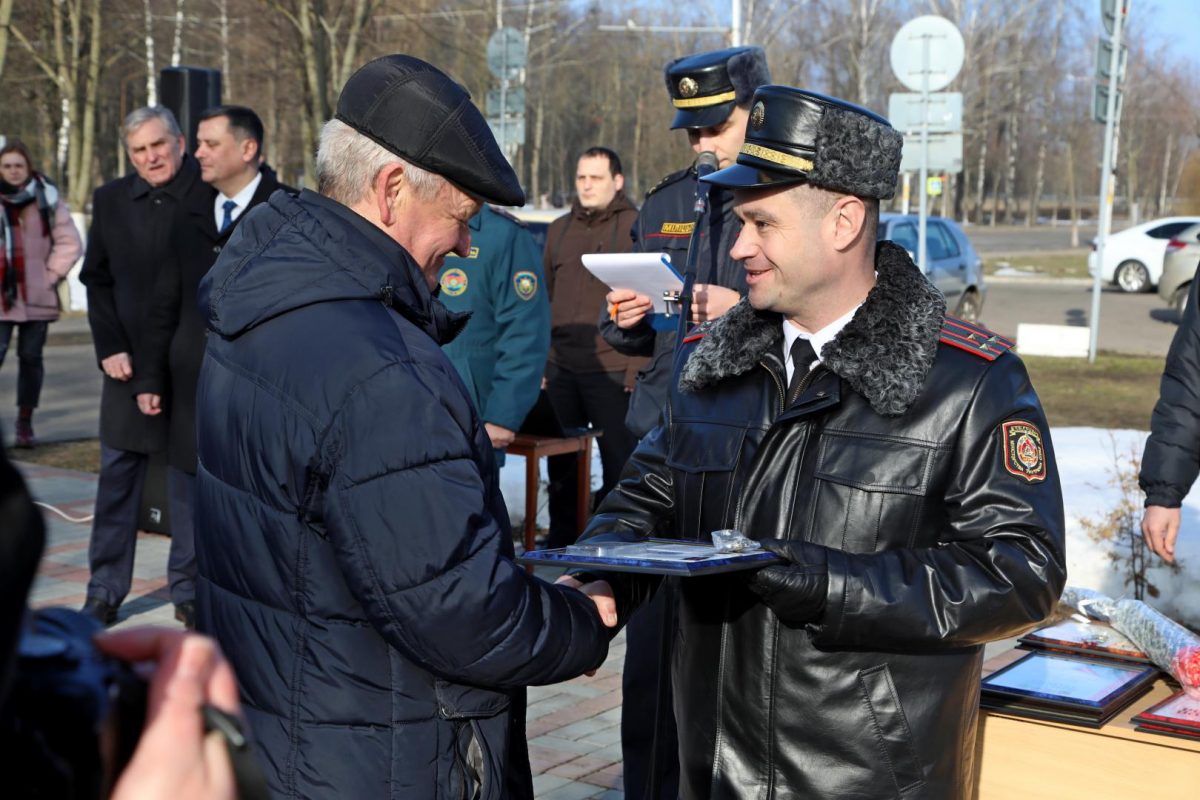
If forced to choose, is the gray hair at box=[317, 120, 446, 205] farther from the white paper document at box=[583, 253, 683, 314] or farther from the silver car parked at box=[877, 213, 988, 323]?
the silver car parked at box=[877, 213, 988, 323]

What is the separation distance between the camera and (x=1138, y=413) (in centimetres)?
1332

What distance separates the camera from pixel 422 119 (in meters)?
2.51

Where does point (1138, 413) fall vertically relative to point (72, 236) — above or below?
below

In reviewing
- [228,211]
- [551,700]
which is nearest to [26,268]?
[228,211]

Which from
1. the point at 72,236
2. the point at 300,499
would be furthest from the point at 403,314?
the point at 72,236

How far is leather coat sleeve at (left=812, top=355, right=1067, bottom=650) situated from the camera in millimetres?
2334


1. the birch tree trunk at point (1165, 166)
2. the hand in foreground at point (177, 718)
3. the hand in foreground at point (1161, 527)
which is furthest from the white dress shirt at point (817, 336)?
the birch tree trunk at point (1165, 166)

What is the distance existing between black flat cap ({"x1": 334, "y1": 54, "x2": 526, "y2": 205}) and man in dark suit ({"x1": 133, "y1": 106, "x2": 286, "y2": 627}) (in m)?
4.15

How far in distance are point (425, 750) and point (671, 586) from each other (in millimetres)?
823

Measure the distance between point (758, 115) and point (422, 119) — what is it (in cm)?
64

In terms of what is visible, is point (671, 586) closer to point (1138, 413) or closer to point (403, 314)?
point (403, 314)

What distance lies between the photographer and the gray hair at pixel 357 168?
2521mm

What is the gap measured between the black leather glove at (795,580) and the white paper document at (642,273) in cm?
220

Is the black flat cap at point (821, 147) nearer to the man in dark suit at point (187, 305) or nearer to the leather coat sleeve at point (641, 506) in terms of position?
the leather coat sleeve at point (641, 506)
